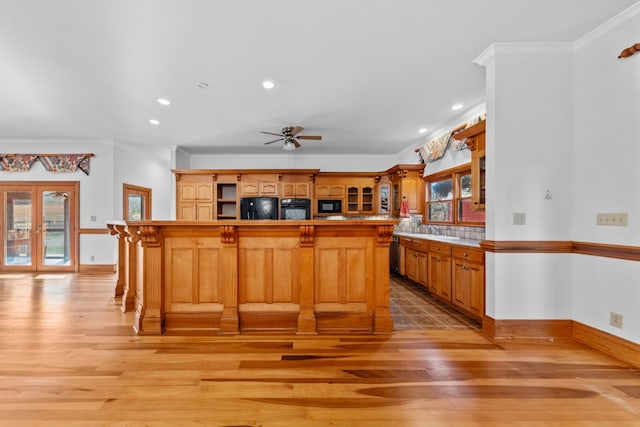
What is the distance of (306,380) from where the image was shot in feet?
6.40

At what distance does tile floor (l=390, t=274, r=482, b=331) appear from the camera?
2928mm

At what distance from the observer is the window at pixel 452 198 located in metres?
4.23

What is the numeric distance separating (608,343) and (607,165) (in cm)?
144

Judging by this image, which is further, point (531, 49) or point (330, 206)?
point (330, 206)

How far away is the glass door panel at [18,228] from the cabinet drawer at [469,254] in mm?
7657

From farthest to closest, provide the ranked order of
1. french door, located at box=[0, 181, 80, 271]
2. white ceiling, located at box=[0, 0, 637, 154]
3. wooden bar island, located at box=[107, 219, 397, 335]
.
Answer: french door, located at box=[0, 181, 80, 271]
wooden bar island, located at box=[107, 219, 397, 335]
white ceiling, located at box=[0, 0, 637, 154]

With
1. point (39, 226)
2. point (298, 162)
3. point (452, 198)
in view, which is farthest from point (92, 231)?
point (452, 198)

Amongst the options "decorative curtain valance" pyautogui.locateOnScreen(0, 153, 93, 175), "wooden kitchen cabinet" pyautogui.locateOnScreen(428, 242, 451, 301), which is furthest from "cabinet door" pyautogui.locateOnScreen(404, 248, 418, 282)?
"decorative curtain valance" pyautogui.locateOnScreen(0, 153, 93, 175)

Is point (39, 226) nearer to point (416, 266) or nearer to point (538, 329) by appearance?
point (416, 266)

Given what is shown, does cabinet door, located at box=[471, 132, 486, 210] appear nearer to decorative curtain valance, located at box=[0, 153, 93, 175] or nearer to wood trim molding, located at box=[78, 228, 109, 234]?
wood trim molding, located at box=[78, 228, 109, 234]

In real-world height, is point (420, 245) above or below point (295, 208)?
below

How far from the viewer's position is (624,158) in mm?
2248

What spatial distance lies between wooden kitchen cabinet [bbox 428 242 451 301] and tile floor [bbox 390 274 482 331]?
16 centimetres

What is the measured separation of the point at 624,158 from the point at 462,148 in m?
2.02
